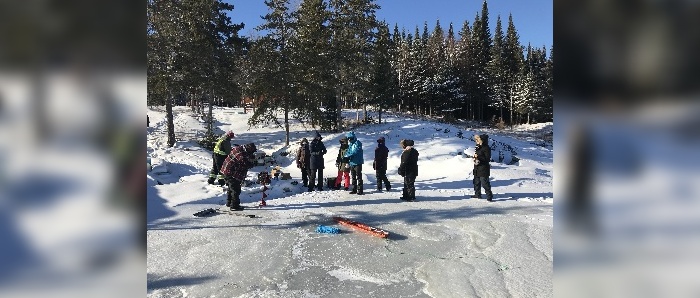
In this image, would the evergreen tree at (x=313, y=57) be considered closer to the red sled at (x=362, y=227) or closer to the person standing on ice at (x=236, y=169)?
the person standing on ice at (x=236, y=169)

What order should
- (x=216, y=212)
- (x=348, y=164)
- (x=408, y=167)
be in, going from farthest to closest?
1. (x=348, y=164)
2. (x=408, y=167)
3. (x=216, y=212)

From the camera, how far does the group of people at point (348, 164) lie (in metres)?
9.64

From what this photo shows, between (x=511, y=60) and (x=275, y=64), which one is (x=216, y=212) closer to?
(x=275, y=64)

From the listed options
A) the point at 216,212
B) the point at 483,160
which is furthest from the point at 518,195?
the point at 216,212

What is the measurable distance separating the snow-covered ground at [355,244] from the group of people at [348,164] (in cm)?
41

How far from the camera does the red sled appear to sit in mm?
7398

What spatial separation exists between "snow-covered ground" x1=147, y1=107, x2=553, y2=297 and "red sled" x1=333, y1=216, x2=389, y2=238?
12cm

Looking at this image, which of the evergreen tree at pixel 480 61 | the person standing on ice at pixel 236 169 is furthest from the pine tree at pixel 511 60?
the person standing on ice at pixel 236 169

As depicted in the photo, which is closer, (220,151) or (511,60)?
(220,151)

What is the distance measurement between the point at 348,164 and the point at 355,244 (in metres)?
→ 5.83

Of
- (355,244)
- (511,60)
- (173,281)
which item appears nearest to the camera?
(173,281)

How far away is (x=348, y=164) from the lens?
41.8 ft
